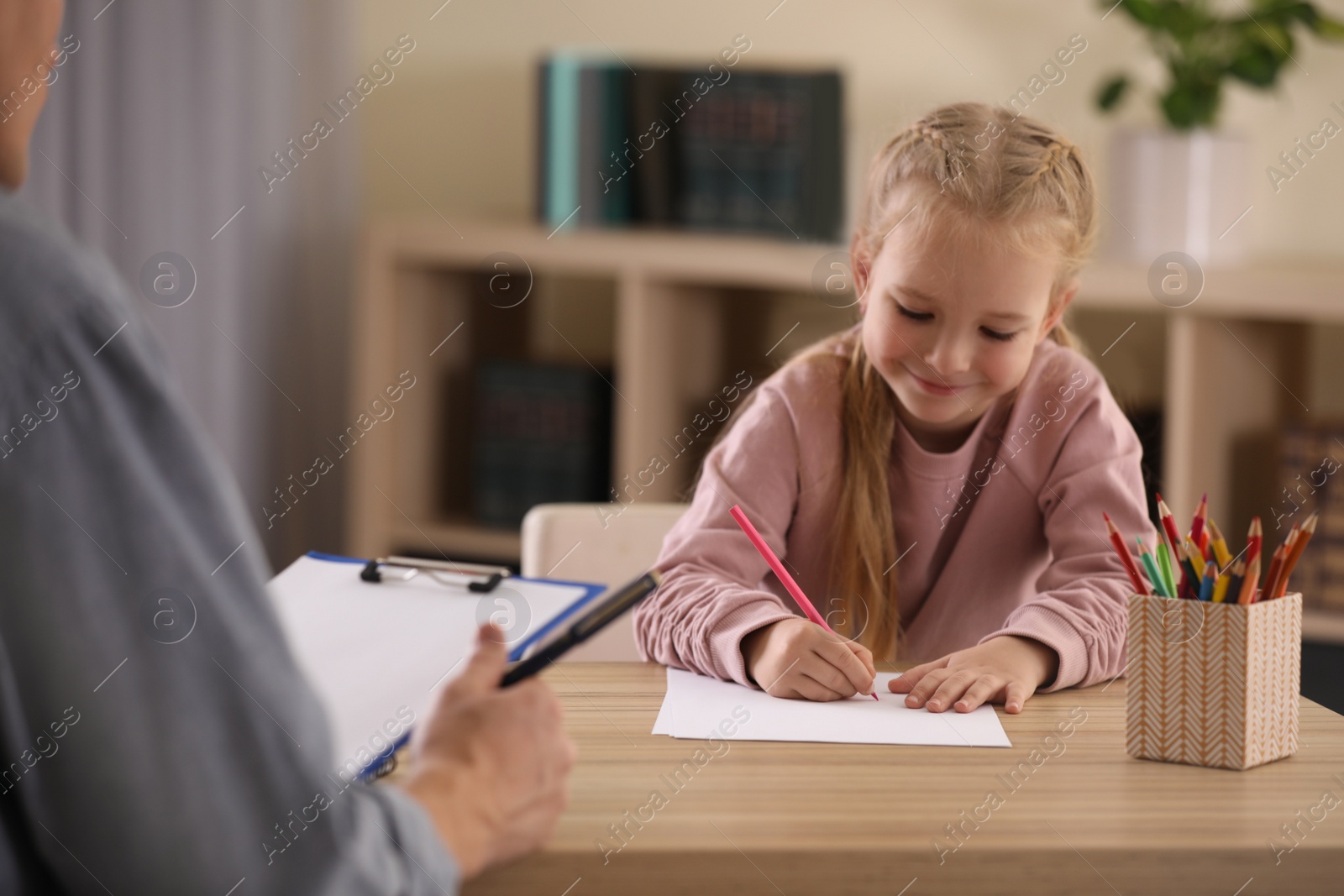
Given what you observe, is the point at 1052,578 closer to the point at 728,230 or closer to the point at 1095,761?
the point at 1095,761

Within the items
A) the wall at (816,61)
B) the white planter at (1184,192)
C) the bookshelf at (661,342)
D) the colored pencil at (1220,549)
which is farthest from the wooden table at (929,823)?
the wall at (816,61)

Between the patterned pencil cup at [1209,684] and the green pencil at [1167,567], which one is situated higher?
the green pencil at [1167,567]

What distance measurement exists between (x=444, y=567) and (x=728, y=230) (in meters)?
1.77

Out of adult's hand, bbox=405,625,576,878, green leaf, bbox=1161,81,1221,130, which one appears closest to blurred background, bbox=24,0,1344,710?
green leaf, bbox=1161,81,1221,130

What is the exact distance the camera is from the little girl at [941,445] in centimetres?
108

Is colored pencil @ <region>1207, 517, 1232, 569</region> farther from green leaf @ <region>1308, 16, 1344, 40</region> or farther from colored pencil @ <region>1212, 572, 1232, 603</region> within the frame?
green leaf @ <region>1308, 16, 1344, 40</region>

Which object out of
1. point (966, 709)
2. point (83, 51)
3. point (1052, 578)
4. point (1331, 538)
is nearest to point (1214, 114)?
point (1331, 538)

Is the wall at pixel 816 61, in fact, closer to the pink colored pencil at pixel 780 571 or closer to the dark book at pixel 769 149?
the dark book at pixel 769 149

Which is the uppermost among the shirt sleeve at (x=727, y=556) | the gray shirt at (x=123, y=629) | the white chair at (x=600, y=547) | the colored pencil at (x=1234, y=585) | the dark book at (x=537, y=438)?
the gray shirt at (x=123, y=629)

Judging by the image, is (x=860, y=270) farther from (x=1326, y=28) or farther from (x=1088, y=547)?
(x=1326, y=28)

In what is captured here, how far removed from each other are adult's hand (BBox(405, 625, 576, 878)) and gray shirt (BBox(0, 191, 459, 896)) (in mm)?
96

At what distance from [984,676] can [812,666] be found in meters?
0.11

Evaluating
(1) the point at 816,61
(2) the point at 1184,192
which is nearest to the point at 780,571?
(2) the point at 1184,192

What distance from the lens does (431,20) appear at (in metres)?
2.88
